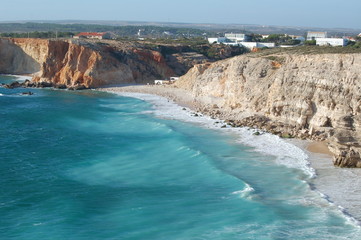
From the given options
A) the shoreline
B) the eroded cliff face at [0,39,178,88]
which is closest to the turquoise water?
the shoreline

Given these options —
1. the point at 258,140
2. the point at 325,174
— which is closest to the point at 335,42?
the point at 258,140

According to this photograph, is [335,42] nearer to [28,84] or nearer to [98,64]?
[98,64]

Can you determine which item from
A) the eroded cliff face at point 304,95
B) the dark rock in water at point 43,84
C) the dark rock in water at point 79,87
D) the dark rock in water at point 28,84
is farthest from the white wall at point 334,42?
the dark rock in water at point 28,84

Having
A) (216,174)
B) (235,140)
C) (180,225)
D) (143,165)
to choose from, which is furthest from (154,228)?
(235,140)

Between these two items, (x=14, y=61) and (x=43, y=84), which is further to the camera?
(x=14, y=61)

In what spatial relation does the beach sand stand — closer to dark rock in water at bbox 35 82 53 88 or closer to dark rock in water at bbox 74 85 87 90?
dark rock in water at bbox 74 85 87 90

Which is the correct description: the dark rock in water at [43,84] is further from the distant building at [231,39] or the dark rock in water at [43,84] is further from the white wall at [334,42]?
the distant building at [231,39]

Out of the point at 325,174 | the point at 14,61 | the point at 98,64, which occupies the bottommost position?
the point at 325,174
